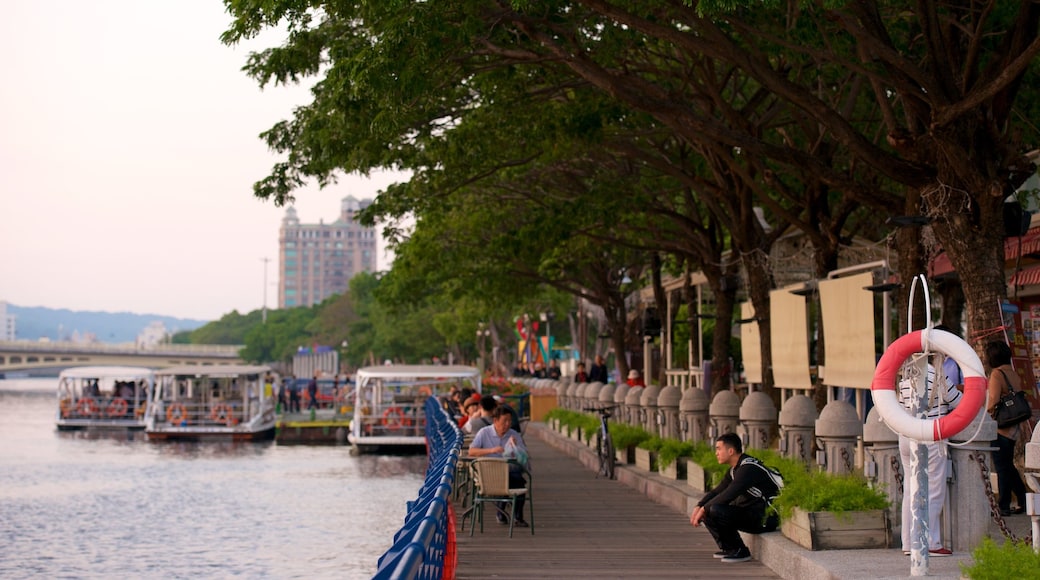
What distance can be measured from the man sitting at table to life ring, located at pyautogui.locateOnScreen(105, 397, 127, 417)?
153 ft

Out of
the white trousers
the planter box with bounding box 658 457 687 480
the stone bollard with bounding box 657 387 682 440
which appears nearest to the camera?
the white trousers

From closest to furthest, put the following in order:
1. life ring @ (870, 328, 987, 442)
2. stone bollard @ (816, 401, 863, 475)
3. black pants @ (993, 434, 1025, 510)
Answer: life ring @ (870, 328, 987, 442), stone bollard @ (816, 401, 863, 475), black pants @ (993, 434, 1025, 510)

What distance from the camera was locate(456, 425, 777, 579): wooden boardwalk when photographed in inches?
488

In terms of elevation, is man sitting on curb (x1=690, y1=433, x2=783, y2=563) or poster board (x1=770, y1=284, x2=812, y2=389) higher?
poster board (x1=770, y1=284, x2=812, y2=389)

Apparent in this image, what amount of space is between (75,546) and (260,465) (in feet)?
58.9

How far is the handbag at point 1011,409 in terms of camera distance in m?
13.0

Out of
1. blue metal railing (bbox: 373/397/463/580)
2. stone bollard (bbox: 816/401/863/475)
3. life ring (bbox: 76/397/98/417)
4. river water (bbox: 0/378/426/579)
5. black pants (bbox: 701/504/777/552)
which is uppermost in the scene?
life ring (bbox: 76/397/98/417)

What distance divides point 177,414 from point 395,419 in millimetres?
13736

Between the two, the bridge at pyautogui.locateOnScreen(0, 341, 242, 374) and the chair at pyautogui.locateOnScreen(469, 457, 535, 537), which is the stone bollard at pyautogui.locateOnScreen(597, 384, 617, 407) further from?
the bridge at pyautogui.locateOnScreen(0, 341, 242, 374)

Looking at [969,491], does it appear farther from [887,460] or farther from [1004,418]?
[1004,418]

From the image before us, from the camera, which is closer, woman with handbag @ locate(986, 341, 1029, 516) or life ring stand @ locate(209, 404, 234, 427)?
woman with handbag @ locate(986, 341, 1029, 516)

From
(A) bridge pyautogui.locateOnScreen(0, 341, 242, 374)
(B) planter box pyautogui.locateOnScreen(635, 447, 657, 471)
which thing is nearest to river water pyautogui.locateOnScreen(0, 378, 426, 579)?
(B) planter box pyautogui.locateOnScreen(635, 447, 657, 471)

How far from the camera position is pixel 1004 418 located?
13.1 m

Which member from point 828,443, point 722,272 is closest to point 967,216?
point 828,443
